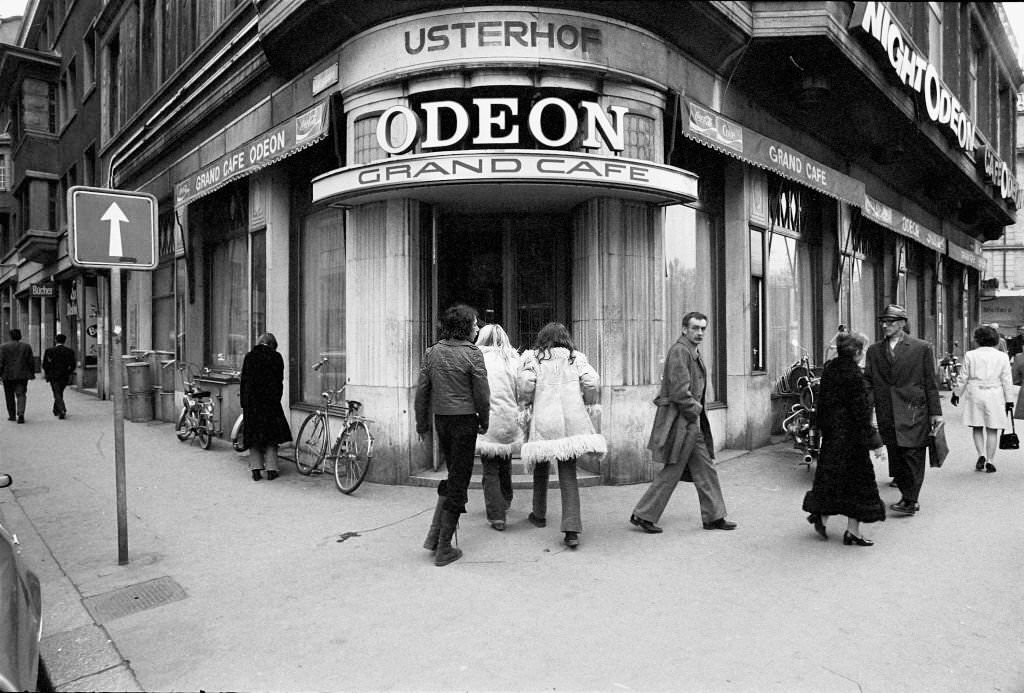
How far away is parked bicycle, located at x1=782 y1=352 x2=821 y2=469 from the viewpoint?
8.52m

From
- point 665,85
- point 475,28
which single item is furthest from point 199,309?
point 665,85

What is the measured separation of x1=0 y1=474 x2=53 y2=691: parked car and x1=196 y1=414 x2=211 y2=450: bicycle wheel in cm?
775

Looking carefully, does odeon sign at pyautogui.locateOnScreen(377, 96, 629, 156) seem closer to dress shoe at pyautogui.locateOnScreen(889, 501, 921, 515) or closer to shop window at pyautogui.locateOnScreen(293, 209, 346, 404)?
shop window at pyautogui.locateOnScreen(293, 209, 346, 404)

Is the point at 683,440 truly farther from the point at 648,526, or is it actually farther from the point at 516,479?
the point at 516,479

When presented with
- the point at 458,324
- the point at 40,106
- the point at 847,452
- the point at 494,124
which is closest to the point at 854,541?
the point at 847,452

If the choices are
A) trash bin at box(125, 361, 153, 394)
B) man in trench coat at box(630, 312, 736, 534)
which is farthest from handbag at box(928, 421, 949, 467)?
trash bin at box(125, 361, 153, 394)

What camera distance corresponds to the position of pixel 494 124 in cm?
754

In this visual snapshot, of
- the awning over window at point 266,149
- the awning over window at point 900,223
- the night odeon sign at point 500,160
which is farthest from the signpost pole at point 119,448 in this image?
the awning over window at point 900,223

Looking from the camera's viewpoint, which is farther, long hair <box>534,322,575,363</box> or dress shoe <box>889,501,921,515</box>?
dress shoe <box>889,501,921,515</box>

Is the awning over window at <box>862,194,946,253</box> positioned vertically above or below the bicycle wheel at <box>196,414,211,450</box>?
above

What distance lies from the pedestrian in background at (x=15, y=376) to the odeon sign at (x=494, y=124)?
36.4ft

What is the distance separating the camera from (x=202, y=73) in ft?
41.0

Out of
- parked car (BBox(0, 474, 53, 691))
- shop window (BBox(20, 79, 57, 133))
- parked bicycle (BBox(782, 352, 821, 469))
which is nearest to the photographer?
parked car (BBox(0, 474, 53, 691))

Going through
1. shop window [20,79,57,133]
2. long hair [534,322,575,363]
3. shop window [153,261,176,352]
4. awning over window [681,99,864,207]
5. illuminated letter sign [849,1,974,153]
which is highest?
shop window [20,79,57,133]
